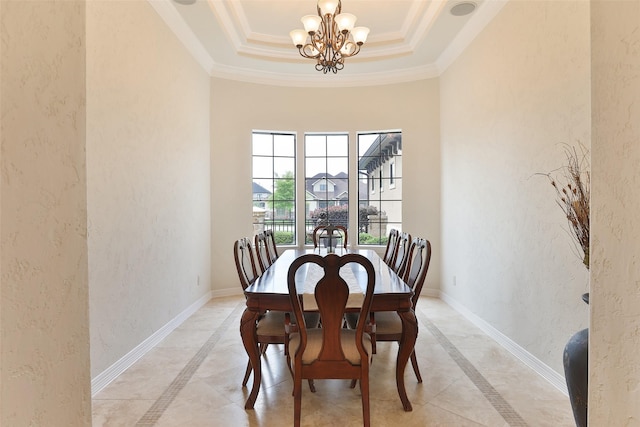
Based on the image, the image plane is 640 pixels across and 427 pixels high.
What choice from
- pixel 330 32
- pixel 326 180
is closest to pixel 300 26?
pixel 330 32

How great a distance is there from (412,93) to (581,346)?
4.06 metres

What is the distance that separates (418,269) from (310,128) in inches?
129

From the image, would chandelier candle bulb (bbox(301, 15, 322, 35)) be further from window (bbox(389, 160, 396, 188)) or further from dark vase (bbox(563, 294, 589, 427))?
dark vase (bbox(563, 294, 589, 427))

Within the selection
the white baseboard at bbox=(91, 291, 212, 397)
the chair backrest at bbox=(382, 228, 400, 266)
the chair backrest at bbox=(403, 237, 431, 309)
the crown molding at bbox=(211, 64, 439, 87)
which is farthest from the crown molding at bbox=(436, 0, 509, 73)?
the white baseboard at bbox=(91, 291, 212, 397)

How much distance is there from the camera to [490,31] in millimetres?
3355

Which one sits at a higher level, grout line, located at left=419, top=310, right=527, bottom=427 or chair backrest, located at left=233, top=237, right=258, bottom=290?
chair backrest, located at left=233, top=237, right=258, bottom=290

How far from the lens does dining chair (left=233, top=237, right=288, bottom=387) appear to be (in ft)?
7.42

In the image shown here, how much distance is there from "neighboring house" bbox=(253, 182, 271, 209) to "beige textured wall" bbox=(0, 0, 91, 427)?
4.26 metres

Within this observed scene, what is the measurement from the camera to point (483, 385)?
2.40m

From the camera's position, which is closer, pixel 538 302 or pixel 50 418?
pixel 50 418

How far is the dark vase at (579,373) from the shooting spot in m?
1.58

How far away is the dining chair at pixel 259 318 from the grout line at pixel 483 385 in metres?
1.40

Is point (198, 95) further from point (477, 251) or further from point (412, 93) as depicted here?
point (477, 251)

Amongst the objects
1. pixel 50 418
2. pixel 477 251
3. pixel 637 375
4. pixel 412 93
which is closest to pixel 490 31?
pixel 412 93
